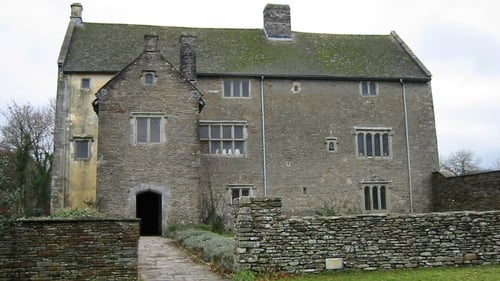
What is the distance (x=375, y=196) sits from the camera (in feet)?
108

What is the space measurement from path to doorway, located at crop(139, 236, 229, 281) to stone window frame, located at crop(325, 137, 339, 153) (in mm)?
14717

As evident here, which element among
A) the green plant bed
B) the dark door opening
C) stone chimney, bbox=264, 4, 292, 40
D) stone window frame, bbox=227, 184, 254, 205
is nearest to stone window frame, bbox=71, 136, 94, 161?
the dark door opening

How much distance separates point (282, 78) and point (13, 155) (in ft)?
75.8

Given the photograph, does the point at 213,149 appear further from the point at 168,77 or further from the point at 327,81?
the point at 327,81

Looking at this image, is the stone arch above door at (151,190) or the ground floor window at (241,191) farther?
the ground floor window at (241,191)

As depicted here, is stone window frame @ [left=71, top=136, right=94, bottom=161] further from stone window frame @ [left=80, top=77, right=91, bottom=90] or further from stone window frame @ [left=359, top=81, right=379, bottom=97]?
stone window frame @ [left=359, top=81, right=379, bottom=97]

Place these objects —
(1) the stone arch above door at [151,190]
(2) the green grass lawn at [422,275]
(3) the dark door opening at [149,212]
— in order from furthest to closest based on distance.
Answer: (3) the dark door opening at [149,212] < (1) the stone arch above door at [151,190] < (2) the green grass lawn at [422,275]

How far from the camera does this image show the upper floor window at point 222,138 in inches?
1250

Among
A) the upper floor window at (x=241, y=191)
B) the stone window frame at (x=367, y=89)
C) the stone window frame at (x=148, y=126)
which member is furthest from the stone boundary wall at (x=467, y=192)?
the stone window frame at (x=148, y=126)

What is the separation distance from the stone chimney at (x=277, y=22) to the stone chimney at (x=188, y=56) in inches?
275

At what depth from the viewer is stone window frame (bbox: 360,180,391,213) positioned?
32.8 m

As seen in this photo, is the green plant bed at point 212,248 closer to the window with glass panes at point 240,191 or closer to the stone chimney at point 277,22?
the window with glass panes at point 240,191

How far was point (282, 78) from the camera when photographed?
109ft

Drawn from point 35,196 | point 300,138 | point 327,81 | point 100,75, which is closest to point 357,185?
point 300,138
